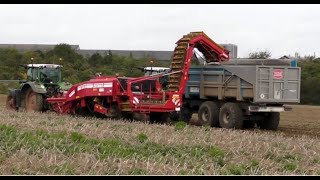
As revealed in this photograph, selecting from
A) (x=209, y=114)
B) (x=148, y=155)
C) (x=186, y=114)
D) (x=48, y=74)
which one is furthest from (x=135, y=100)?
(x=148, y=155)

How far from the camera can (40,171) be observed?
277 inches

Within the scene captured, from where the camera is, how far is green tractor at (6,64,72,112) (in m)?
20.5

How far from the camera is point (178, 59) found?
17.6 m

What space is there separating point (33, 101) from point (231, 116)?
26.9ft

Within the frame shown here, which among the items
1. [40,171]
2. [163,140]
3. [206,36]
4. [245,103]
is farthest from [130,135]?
[206,36]

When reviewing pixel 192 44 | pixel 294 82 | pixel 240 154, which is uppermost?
pixel 192 44

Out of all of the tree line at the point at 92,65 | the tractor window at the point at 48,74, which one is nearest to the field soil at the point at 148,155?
the tractor window at the point at 48,74

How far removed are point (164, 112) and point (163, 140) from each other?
7.28 meters

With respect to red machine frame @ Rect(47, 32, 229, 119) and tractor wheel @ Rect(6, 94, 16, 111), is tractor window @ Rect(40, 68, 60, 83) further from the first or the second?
red machine frame @ Rect(47, 32, 229, 119)

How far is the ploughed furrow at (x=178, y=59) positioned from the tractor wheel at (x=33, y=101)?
17.8 feet

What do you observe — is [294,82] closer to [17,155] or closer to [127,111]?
[127,111]

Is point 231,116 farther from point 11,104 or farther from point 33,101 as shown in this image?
point 11,104

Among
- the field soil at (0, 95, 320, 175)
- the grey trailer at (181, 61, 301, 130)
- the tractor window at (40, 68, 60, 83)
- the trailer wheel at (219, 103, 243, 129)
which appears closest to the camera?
the field soil at (0, 95, 320, 175)

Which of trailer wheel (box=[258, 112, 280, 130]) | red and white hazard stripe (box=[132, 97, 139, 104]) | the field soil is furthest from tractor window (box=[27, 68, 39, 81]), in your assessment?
the field soil
